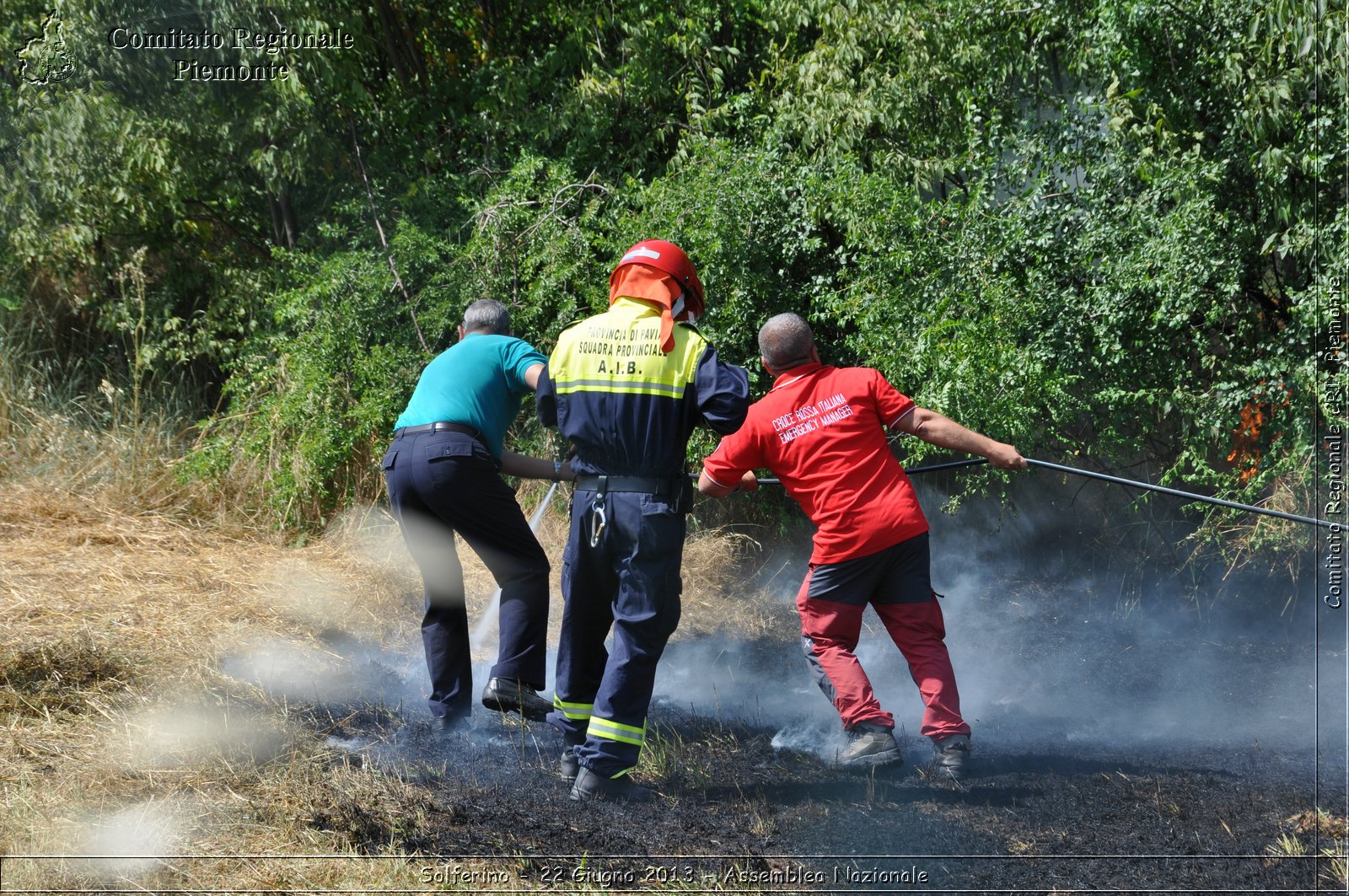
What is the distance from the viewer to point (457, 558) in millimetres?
4582

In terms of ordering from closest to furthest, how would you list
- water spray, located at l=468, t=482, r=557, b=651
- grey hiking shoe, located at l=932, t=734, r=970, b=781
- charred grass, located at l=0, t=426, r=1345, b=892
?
charred grass, located at l=0, t=426, r=1345, b=892
grey hiking shoe, located at l=932, t=734, r=970, b=781
water spray, located at l=468, t=482, r=557, b=651

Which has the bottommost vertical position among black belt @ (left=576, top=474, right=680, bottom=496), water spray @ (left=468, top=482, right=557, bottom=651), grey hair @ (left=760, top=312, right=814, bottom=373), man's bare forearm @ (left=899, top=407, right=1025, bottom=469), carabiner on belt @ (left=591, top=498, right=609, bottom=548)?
water spray @ (left=468, top=482, right=557, bottom=651)

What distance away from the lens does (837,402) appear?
4316 mm

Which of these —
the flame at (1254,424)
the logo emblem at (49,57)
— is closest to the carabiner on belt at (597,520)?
the flame at (1254,424)

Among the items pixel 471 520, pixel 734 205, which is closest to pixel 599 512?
pixel 471 520

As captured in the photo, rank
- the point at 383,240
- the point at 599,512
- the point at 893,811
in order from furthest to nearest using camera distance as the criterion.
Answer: the point at 383,240 < the point at 599,512 < the point at 893,811

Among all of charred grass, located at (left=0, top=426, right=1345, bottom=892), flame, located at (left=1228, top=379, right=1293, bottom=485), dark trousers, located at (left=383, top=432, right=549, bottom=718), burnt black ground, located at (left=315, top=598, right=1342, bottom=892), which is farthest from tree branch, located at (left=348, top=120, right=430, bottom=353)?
flame, located at (left=1228, top=379, right=1293, bottom=485)

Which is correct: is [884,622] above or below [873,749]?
above

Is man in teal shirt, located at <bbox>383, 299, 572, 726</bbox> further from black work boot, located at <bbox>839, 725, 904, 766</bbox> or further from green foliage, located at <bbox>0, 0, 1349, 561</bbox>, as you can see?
green foliage, located at <bbox>0, 0, 1349, 561</bbox>

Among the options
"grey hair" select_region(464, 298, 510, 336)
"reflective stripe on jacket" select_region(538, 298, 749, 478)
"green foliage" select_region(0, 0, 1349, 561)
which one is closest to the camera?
"reflective stripe on jacket" select_region(538, 298, 749, 478)

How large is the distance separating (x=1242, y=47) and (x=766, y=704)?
4.26m

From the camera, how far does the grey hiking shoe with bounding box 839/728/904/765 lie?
416cm

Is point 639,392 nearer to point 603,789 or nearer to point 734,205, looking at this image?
point 603,789

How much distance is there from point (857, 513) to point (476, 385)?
1.68 m
